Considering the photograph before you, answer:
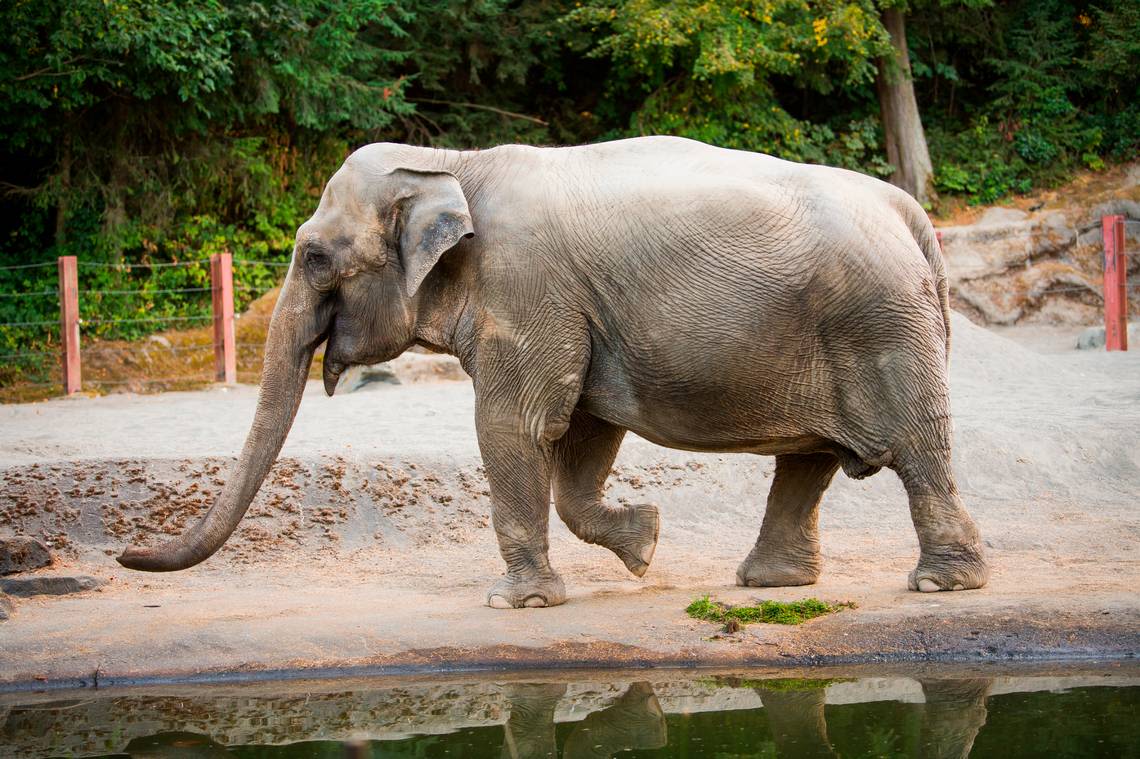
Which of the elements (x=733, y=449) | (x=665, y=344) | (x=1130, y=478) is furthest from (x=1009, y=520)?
(x=665, y=344)

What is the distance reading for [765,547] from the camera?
7035 millimetres

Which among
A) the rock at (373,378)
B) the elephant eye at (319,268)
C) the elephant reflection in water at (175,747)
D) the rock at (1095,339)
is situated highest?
the elephant eye at (319,268)

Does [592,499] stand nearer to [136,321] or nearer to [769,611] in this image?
[769,611]

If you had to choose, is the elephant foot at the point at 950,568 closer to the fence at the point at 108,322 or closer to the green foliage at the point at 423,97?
the fence at the point at 108,322

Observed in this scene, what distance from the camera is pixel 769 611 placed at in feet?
20.5

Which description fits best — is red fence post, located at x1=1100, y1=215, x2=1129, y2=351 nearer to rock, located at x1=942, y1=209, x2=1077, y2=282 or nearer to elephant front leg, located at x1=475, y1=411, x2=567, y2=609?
rock, located at x1=942, y1=209, x2=1077, y2=282

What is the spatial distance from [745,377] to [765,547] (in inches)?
47.0

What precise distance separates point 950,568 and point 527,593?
6.40ft

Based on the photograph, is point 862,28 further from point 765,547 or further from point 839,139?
point 765,547

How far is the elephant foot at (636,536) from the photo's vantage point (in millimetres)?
7098

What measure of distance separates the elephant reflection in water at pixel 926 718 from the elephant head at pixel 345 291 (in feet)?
8.14

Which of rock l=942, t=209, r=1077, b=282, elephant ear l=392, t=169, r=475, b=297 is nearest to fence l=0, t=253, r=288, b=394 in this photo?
rock l=942, t=209, r=1077, b=282

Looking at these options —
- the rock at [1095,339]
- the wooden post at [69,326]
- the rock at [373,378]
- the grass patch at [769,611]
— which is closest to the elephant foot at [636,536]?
the grass patch at [769,611]

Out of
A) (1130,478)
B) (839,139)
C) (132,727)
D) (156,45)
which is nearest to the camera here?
(132,727)
